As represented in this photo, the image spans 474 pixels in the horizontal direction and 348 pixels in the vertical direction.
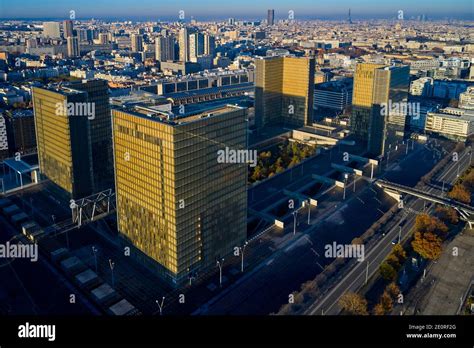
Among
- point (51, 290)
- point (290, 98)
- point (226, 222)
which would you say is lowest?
point (51, 290)

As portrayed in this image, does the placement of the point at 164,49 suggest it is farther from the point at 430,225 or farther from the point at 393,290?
the point at 393,290

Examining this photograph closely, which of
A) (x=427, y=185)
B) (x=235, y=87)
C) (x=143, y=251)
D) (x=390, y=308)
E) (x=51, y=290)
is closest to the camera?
(x=390, y=308)

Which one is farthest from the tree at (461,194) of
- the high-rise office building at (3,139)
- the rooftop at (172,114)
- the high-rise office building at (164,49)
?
the high-rise office building at (164,49)

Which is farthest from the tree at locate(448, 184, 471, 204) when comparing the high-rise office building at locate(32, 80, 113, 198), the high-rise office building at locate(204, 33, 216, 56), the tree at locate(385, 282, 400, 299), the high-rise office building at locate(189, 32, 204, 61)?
the high-rise office building at locate(204, 33, 216, 56)

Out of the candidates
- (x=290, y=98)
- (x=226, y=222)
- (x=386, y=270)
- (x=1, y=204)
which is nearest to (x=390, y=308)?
(x=386, y=270)

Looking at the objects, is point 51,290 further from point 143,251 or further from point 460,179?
point 460,179

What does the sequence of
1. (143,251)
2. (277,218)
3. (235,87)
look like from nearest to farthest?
(143,251), (277,218), (235,87)

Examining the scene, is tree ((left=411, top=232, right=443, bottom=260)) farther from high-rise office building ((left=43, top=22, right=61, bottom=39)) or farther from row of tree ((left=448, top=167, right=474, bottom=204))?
high-rise office building ((left=43, top=22, right=61, bottom=39))

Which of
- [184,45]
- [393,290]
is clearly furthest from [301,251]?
[184,45]
